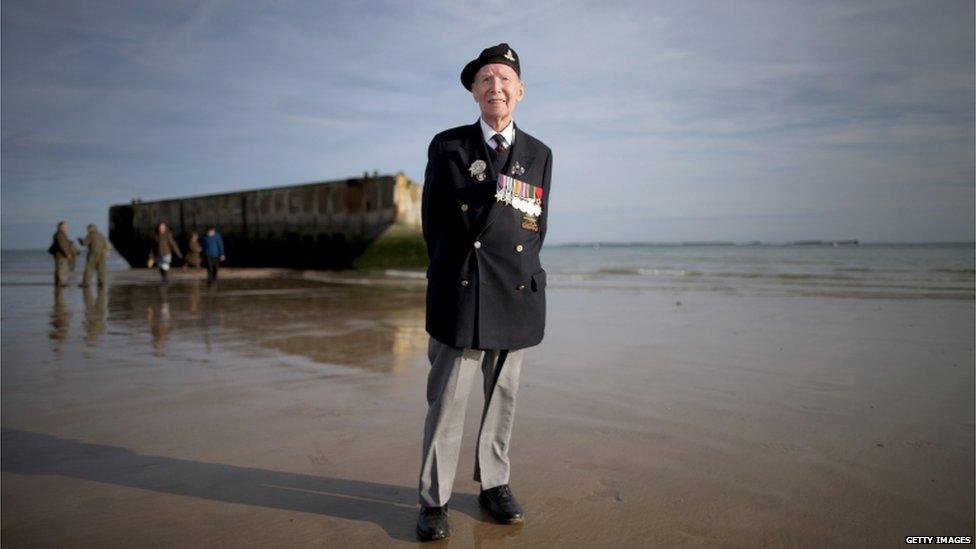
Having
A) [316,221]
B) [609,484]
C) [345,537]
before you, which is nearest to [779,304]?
[609,484]

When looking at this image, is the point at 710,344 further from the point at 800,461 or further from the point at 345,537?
the point at 345,537

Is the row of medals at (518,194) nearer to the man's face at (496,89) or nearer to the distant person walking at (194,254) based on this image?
the man's face at (496,89)

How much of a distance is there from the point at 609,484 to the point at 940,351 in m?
4.97

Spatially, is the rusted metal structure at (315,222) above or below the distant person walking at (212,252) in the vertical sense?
above

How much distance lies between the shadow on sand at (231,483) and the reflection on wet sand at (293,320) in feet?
7.32

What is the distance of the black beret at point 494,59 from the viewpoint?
251cm

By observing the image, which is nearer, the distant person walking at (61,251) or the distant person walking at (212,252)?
the distant person walking at (61,251)

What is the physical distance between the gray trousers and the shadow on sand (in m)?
0.18

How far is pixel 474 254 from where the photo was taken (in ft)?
8.02

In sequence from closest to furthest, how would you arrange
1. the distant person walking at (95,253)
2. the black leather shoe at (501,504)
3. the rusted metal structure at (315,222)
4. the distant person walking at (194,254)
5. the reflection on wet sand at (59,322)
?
1. the black leather shoe at (501,504)
2. the reflection on wet sand at (59,322)
3. the distant person walking at (95,253)
4. the rusted metal structure at (315,222)
5. the distant person walking at (194,254)

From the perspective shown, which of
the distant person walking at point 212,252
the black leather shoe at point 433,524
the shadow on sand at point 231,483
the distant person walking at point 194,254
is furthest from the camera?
the distant person walking at point 194,254

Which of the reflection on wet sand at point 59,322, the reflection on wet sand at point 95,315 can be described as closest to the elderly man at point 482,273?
the reflection on wet sand at point 59,322

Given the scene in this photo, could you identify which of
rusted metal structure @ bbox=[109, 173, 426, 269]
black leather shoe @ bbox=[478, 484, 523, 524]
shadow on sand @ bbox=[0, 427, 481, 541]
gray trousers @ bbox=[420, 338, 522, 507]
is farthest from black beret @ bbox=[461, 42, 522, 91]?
rusted metal structure @ bbox=[109, 173, 426, 269]

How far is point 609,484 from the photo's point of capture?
2.70 meters
